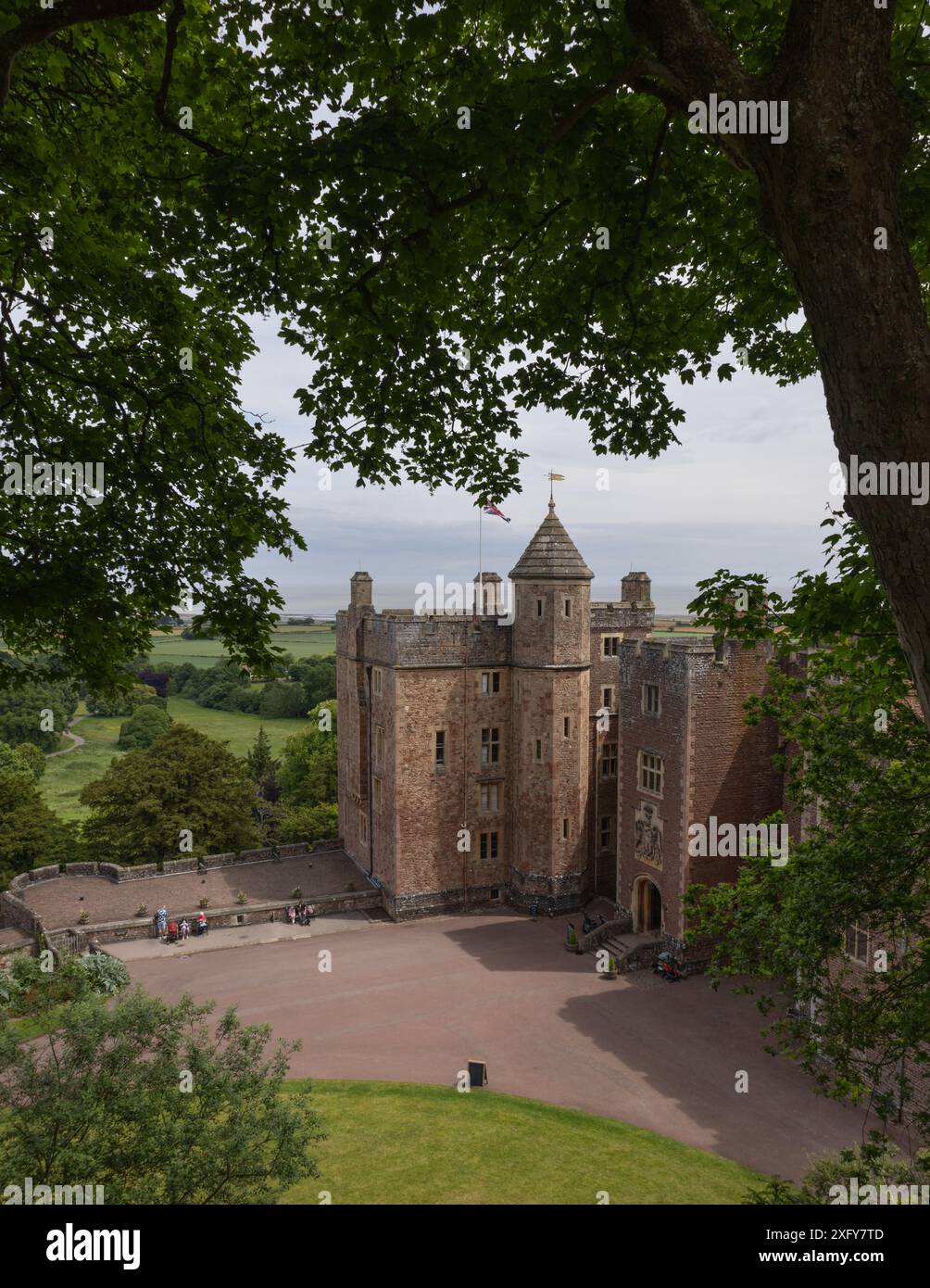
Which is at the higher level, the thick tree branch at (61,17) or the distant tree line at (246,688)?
the thick tree branch at (61,17)

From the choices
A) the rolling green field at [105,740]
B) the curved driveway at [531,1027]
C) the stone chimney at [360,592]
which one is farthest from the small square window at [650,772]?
the rolling green field at [105,740]

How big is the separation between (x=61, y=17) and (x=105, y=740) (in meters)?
118

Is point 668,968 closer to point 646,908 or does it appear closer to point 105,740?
point 646,908

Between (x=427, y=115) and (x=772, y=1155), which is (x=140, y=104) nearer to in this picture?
(x=427, y=115)

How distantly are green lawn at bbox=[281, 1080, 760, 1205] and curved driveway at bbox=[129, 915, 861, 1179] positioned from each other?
0.83m

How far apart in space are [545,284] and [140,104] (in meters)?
4.77

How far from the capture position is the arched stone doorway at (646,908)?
28.6 meters

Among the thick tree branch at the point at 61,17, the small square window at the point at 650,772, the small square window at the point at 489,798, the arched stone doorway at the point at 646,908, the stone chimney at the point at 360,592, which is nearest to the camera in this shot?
the thick tree branch at the point at 61,17

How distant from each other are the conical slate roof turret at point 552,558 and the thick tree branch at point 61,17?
27292 mm

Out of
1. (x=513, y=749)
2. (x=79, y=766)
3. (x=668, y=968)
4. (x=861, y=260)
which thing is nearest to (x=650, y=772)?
(x=668, y=968)

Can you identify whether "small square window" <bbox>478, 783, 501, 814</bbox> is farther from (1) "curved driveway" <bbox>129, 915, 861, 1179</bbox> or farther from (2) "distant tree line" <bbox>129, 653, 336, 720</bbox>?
(2) "distant tree line" <bbox>129, 653, 336, 720</bbox>

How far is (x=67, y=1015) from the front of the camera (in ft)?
36.3

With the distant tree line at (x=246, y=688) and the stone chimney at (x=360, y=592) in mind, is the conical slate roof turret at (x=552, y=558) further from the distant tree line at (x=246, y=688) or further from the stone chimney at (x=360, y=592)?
the distant tree line at (x=246, y=688)


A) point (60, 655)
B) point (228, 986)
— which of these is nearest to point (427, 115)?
point (60, 655)
